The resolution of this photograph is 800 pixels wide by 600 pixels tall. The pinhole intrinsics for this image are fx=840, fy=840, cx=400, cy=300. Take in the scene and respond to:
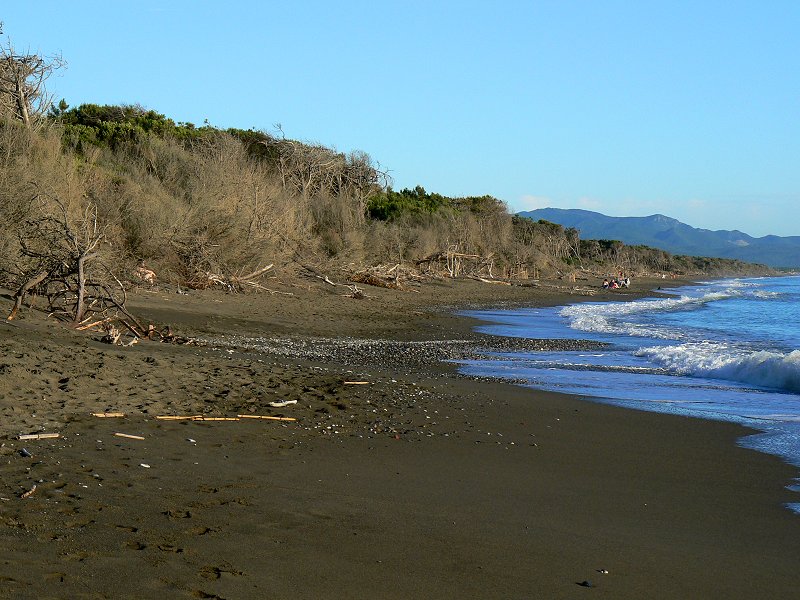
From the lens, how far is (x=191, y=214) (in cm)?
2586

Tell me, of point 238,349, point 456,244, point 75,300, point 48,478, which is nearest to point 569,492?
point 48,478

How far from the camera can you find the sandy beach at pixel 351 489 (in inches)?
172

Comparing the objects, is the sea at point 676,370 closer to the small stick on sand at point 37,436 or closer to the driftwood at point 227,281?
the small stick on sand at point 37,436

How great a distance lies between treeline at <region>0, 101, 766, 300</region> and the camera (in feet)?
57.1

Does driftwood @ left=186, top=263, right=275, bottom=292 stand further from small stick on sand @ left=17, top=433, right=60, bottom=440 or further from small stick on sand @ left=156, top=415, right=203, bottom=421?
small stick on sand @ left=17, top=433, right=60, bottom=440

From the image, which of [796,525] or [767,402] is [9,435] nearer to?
[796,525]

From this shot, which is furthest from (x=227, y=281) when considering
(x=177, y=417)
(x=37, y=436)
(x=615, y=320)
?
(x=37, y=436)

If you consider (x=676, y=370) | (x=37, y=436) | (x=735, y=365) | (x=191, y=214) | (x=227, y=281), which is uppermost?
(x=191, y=214)

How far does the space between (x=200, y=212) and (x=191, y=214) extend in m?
0.47

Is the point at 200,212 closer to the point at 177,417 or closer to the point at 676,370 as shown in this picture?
the point at 676,370

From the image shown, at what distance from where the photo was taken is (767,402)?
477 inches

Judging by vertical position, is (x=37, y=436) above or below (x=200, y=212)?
below

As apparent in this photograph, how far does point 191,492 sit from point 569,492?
113 inches

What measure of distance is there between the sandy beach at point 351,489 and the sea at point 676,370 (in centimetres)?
85
